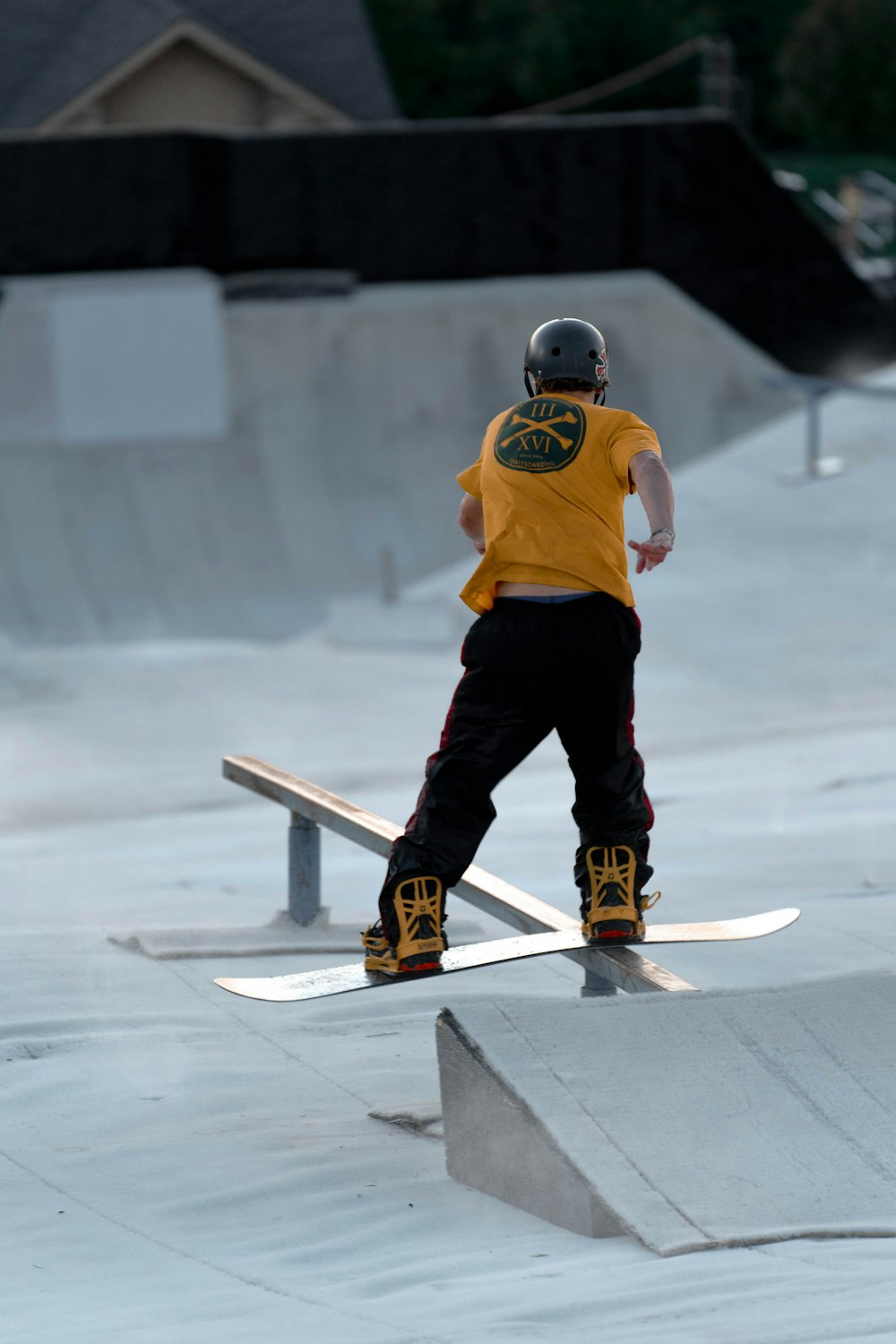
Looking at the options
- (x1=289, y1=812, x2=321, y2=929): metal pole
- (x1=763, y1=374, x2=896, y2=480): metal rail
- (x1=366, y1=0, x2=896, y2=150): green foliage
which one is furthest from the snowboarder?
(x1=366, y1=0, x2=896, y2=150): green foliage

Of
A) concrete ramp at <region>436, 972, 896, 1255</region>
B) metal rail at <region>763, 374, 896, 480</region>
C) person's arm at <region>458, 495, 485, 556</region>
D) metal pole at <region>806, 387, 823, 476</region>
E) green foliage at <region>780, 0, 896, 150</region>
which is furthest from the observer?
green foliage at <region>780, 0, 896, 150</region>

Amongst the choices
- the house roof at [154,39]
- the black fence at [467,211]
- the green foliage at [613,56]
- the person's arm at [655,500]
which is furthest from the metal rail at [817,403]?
the green foliage at [613,56]

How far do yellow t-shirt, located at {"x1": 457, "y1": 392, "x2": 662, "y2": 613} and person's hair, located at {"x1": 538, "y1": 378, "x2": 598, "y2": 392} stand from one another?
0.08 m

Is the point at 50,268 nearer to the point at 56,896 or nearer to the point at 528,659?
the point at 56,896

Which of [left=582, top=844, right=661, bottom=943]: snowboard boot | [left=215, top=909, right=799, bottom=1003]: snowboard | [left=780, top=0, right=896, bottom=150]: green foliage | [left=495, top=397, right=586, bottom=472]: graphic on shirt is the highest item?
[left=780, top=0, right=896, bottom=150]: green foliage

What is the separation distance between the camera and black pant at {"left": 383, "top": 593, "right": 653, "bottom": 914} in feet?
13.7

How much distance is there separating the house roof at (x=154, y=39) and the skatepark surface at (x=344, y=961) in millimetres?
14534

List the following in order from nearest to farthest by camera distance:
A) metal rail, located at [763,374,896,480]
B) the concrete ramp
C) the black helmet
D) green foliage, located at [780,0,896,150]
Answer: the concrete ramp < the black helmet < metal rail, located at [763,374,896,480] < green foliage, located at [780,0,896,150]

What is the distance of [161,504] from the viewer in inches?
702

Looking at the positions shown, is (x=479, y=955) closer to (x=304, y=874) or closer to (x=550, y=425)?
(x=550, y=425)

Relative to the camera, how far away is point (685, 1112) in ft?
11.6

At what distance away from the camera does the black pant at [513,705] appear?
13.7 feet

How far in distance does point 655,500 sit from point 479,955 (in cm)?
116

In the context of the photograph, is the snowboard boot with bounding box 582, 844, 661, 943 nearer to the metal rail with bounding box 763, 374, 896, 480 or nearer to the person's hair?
the person's hair
